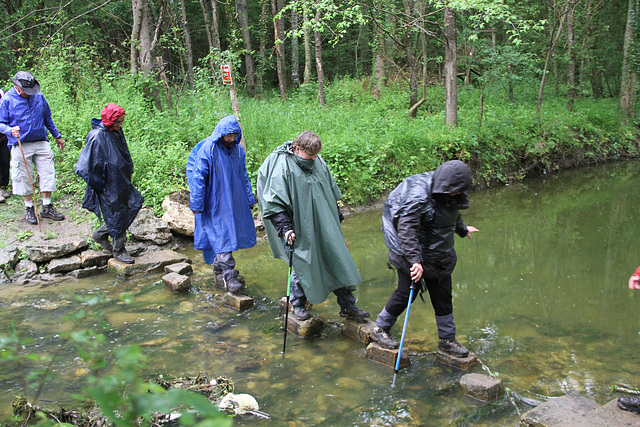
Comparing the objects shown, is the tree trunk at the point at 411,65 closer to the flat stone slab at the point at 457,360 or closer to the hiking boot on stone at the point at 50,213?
the hiking boot on stone at the point at 50,213

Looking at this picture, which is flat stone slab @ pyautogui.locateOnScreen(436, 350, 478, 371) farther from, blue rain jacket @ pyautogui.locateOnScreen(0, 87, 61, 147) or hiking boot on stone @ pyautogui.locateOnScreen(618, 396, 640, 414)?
blue rain jacket @ pyautogui.locateOnScreen(0, 87, 61, 147)

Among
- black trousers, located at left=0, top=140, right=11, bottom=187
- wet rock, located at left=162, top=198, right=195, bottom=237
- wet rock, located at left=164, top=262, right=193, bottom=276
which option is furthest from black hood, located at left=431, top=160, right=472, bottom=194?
black trousers, located at left=0, top=140, right=11, bottom=187

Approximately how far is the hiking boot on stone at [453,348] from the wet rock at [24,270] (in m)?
5.67

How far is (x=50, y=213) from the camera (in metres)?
7.73

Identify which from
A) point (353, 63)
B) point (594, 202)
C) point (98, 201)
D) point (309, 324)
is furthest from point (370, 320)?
point (353, 63)

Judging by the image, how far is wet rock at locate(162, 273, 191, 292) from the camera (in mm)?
6008

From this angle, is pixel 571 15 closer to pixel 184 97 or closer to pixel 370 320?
pixel 184 97

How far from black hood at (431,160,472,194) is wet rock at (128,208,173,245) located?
5442 millimetres

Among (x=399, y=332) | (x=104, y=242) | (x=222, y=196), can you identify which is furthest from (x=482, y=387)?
(x=104, y=242)

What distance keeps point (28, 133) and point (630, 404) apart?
8.12m

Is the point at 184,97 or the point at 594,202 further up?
the point at 184,97

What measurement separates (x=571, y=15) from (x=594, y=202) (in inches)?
362

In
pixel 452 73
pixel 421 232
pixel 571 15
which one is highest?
pixel 571 15

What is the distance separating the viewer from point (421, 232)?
4.07 meters
